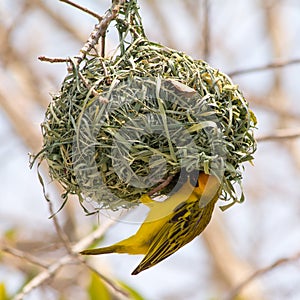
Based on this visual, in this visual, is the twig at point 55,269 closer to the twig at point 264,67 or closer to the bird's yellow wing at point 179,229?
the bird's yellow wing at point 179,229

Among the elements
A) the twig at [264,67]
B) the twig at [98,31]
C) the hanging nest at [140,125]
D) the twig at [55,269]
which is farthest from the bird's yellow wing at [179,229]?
the twig at [264,67]

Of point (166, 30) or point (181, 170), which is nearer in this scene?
point (181, 170)

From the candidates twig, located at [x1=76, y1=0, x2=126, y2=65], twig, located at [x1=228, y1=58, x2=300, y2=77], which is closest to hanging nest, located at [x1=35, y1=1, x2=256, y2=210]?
twig, located at [x1=76, y1=0, x2=126, y2=65]

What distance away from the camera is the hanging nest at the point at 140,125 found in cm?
215

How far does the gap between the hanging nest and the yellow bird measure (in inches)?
2.3

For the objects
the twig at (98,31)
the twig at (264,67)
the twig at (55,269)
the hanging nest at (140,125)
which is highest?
the twig at (264,67)

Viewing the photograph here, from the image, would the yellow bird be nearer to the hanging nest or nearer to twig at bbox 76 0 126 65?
the hanging nest

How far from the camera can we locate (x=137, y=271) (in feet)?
8.23

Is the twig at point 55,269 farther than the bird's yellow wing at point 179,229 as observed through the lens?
Yes

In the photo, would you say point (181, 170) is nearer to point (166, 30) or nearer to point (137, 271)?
point (137, 271)

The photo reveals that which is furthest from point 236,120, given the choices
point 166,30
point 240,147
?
point 166,30

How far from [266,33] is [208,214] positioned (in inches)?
205

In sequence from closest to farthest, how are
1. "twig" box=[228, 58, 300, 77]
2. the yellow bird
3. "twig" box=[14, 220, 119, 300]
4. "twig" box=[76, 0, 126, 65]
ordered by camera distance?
1. "twig" box=[76, 0, 126, 65]
2. the yellow bird
3. "twig" box=[14, 220, 119, 300]
4. "twig" box=[228, 58, 300, 77]

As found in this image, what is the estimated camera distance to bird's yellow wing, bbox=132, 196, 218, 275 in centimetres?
241
